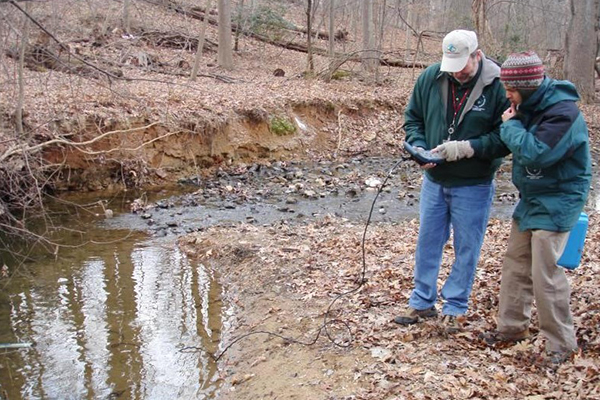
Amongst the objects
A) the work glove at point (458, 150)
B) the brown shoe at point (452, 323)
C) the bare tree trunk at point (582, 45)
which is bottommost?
the brown shoe at point (452, 323)

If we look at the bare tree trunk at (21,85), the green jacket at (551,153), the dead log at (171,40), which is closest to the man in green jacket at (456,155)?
the green jacket at (551,153)

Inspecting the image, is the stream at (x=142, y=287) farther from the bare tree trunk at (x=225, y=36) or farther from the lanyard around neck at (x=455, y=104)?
the bare tree trunk at (x=225, y=36)

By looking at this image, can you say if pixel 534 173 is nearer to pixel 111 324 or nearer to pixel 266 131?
pixel 111 324

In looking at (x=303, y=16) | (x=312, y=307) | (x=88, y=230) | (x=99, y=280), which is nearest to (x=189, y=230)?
(x=88, y=230)

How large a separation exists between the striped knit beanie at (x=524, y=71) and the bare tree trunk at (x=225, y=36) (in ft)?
57.6

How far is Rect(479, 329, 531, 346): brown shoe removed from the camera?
14.4 ft

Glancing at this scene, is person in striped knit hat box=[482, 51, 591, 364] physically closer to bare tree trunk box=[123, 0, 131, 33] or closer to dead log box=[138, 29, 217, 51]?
dead log box=[138, 29, 217, 51]

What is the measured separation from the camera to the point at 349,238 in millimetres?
8539

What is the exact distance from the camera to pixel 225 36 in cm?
2045

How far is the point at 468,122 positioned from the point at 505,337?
5.43 feet

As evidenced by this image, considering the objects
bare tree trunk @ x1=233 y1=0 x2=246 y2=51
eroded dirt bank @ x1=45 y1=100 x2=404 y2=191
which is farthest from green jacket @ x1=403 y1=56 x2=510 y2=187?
bare tree trunk @ x1=233 y1=0 x2=246 y2=51

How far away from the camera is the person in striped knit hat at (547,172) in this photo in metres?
3.73

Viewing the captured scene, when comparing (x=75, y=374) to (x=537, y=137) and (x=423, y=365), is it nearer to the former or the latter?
(x=423, y=365)

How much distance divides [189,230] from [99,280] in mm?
2524
